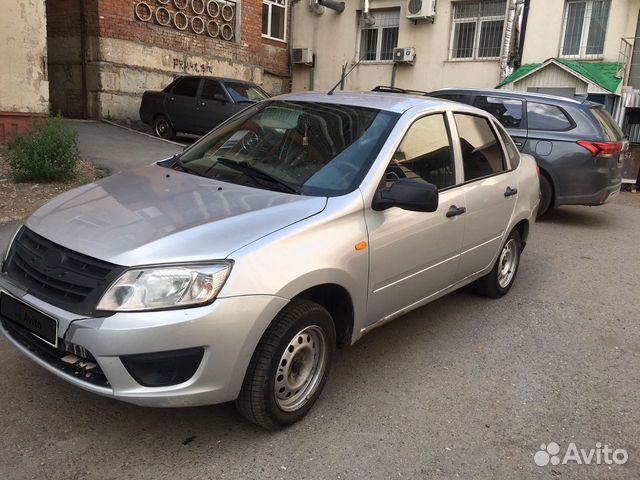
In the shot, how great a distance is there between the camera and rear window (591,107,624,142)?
823 cm

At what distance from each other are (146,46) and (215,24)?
262 cm

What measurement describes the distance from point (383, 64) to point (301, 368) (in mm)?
17541

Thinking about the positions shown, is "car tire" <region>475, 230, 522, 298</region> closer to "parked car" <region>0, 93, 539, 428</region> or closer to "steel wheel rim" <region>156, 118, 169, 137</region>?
"parked car" <region>0, 93, 539, 428</region>

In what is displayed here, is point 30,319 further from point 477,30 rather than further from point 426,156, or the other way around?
point 477,30

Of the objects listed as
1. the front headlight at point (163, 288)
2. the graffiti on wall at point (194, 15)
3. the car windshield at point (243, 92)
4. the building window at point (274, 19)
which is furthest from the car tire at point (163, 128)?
the front headlight at point (163, 288)

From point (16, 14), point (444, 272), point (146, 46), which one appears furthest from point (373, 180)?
point (146, 46)

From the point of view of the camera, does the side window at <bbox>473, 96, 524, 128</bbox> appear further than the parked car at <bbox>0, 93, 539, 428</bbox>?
Yes

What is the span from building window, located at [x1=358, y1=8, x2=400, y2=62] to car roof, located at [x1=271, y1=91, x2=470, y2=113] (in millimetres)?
15729

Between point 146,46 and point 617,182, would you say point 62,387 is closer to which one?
point 617,182

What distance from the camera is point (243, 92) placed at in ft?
45.1

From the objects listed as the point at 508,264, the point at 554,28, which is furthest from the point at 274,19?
the point at 508,264

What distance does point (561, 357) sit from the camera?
4.11 m

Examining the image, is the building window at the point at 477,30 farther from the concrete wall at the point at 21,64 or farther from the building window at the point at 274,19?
the concrete wall at the point at 21,64

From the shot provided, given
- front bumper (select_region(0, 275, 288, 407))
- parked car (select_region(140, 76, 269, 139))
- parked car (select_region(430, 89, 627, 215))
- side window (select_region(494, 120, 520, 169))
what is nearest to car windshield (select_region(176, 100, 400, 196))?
front bumper (select_region(0, 275, 288, 407))
